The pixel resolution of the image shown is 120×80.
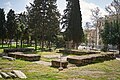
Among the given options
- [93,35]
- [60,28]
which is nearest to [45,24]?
[60,28]

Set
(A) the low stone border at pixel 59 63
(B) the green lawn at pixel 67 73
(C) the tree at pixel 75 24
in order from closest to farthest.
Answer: (B) the green lawn at pixel 67 73, (A) the low stone border at pixel 59 63, (C) the tree at pixel 75 24

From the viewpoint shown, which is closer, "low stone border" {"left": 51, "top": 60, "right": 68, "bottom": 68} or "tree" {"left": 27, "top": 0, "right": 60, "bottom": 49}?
"low stone border" {"left": 51, "top": 60, "right": 68, "bottom": 68}

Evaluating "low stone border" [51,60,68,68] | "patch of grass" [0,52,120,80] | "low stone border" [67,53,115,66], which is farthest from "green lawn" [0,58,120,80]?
"low stone border" [67,53,115,66]

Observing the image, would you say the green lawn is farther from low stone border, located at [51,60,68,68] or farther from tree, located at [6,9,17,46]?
tree, located at [6,9,17,46]

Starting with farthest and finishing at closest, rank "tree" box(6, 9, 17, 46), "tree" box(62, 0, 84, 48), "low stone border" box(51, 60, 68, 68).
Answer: "tree" box(6, 9, 17, 46), "tree" box(62, 0, 84, 48), "low stone border" box(51, 60, 68, 68)

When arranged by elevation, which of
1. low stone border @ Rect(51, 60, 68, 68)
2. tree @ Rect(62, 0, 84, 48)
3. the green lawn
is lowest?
the green lawn

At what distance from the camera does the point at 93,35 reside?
85500 millimetres

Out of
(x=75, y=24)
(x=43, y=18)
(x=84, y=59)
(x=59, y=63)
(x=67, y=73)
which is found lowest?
(x=67, y=73)

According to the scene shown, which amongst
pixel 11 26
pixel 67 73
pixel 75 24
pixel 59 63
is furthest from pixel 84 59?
pixel 11 26

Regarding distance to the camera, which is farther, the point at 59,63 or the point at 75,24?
the point at 75,24

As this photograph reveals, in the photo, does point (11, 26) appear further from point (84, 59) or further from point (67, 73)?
point (67, 73)

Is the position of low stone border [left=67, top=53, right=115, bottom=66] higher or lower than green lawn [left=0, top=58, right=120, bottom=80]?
higher

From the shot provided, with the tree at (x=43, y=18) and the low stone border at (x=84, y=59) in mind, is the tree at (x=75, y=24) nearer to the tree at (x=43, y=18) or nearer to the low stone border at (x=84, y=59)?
the tree at (x=43, y=18)

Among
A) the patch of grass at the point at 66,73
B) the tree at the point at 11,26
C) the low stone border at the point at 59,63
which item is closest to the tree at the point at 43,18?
the tree at the point at 11,26
